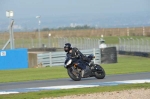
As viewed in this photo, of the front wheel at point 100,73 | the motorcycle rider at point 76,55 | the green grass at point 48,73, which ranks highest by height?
the motorcycle rider at point 76,55

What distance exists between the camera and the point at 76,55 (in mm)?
21672

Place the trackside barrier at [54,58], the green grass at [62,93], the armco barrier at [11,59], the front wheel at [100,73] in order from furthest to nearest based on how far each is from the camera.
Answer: the trackside barrier at [54,58], the armco barrier at [11,59], the front wheel at [100,73], the green grass at [62,93]

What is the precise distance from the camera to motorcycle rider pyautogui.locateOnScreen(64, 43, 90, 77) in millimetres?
21438

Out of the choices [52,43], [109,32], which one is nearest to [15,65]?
[52,43]

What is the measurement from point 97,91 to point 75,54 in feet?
16.2

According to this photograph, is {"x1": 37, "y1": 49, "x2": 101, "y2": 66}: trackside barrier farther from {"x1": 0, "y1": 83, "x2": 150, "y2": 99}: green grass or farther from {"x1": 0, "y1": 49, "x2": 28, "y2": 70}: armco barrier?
{"x1": 0, "y1": 83, "x2": 150, "y2": 99}: green grass

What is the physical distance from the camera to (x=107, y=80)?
21.6m

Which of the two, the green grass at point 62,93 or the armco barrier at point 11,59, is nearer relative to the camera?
the green grass at point 62,93

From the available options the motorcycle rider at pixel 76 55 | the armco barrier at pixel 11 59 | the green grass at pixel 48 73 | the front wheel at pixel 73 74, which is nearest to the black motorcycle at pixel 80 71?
the front wheel at pixel 73 74

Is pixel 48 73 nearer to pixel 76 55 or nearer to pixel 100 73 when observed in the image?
pixel 100 73

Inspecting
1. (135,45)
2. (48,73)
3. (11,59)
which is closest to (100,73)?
(48,73)

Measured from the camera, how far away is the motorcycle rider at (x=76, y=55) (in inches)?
844

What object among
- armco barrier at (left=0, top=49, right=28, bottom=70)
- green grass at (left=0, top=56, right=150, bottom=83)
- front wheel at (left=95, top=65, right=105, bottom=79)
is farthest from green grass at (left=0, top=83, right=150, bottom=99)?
armco barrier at (left=0, top=49, right=28, bottom=70)

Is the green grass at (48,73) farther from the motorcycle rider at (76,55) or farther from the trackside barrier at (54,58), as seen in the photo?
the trackside barrier at (54,58)
